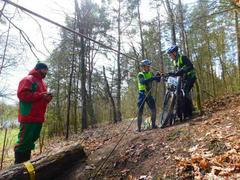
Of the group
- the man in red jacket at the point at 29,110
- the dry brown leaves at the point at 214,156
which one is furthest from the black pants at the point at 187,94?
the man in red jacket at the point at 29,110

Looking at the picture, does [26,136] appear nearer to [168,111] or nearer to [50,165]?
[50,165]

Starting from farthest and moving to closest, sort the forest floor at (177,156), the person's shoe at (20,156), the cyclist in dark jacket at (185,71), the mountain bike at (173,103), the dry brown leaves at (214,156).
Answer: the mountain bike at (173,103) → the cyclist in dark jacket at (185,71) → the person's shoe at (20,156) → the forest floor at (177,156) → the dry brown leaves at (214,156)

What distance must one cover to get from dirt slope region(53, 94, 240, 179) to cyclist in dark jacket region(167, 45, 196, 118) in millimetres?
1224

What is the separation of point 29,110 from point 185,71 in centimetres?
392

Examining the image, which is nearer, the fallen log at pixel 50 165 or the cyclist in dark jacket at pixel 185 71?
the fallen log at pixel 50 165

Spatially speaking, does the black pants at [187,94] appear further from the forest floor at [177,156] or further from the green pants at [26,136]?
the green pants at [26,136]

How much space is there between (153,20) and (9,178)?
64.5 feet

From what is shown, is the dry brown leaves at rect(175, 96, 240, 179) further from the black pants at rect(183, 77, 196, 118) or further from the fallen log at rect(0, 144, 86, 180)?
the fallen log at rect(0, 144, 86, 180)

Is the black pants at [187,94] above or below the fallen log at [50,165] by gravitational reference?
above

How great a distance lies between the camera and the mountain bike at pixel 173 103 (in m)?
6.87

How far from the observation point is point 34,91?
5.39m

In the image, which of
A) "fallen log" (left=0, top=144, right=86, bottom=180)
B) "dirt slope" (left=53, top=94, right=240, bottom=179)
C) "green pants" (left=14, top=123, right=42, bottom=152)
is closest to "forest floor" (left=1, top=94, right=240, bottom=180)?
"dirt slope" (left=53, top=94, right=240, bottom=179)

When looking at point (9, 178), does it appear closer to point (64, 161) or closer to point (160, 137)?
point (64, 161)

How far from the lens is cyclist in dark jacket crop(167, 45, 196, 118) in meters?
6.74
